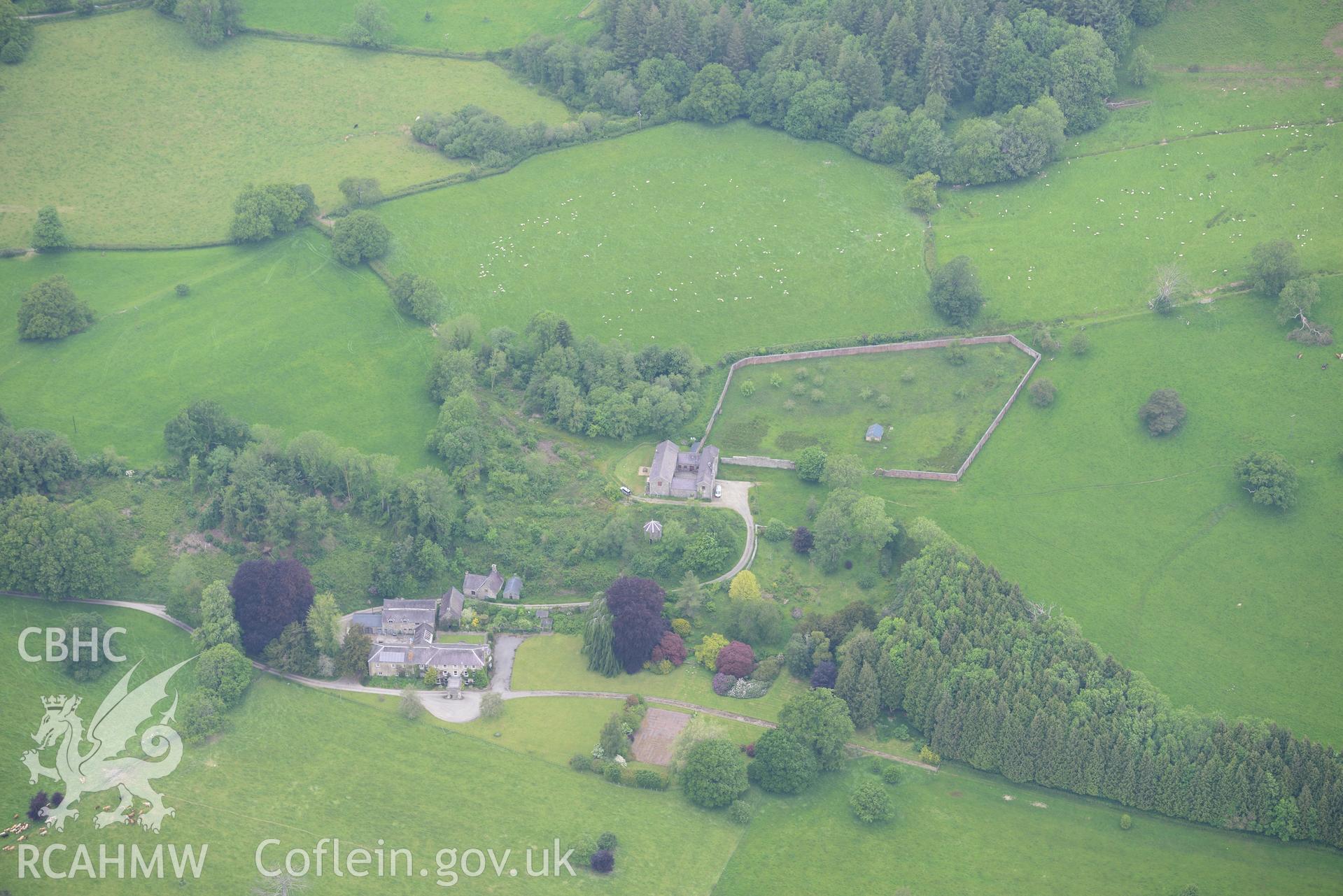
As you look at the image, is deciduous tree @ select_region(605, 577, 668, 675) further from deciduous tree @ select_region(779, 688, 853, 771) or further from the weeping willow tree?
deciduous tree @ select_region(779, 688, 853, 771)

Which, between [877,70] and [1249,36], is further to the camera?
[1249,36]

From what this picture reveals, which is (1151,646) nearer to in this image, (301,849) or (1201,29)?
(301,849)

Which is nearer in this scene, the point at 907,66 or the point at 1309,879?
the point at 1309,879

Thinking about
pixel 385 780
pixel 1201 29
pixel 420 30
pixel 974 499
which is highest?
pixel 1201 29

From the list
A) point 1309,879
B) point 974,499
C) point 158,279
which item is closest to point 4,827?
point 158,279

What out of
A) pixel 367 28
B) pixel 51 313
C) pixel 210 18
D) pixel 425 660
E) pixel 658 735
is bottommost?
pixel 658 735

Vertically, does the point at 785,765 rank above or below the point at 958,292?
below

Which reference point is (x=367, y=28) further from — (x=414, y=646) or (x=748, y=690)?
(x=748, y=690)

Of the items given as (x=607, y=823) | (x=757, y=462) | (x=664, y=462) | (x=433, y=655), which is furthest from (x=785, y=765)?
(x=757, y=462)
